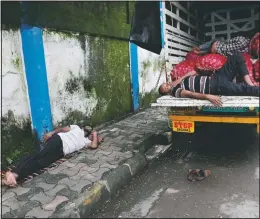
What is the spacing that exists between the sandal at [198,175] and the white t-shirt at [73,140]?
4.69 feet

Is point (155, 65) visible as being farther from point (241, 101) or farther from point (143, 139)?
point (241, 101)

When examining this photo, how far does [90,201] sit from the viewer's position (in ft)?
8.85

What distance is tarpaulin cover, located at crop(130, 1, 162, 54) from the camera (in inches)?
155

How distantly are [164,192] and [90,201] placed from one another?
748mm

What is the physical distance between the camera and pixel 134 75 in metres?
6.22

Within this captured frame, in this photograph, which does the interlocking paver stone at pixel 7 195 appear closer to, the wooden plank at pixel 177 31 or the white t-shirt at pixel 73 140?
the white t-shirt at pixel 73 140

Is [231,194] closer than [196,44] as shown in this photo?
Yes

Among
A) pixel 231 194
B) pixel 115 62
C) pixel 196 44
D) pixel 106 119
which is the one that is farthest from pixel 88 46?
pixel 231 194

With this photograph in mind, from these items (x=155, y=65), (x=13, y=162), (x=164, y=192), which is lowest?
(x=164, y=192)

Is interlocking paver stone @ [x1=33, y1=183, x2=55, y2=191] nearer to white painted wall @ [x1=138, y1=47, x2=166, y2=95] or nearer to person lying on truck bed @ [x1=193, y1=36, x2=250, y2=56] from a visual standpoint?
person lying on truck bed @ [x1=193, y1=36, x2=250, y2=56]

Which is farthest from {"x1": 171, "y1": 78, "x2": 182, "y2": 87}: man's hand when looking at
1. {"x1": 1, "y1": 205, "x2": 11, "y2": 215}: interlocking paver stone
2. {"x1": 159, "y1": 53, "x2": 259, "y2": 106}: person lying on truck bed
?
{"x1": 1, "y1": 205, "x2": 11, "y2": 215}: interlocking paver stone

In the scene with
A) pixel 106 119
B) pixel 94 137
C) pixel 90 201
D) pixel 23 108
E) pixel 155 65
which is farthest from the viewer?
pixel 155 65

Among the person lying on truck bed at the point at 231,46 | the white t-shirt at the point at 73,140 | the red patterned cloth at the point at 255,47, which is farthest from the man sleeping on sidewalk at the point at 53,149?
the red patterned cloth at the point at 255,47

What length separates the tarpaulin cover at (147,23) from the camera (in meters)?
3.95
